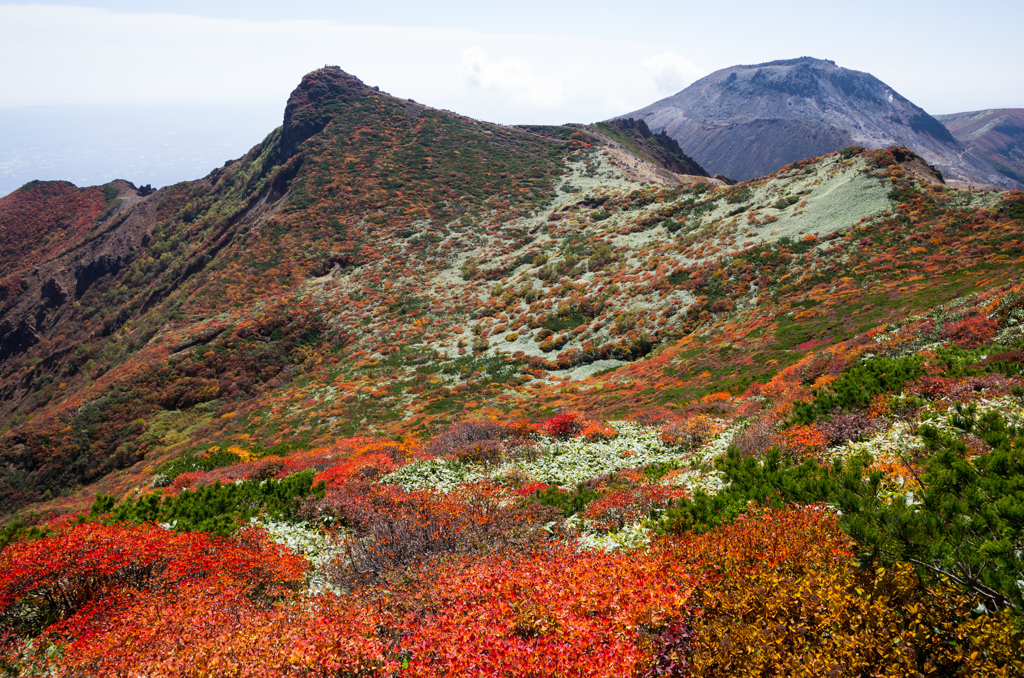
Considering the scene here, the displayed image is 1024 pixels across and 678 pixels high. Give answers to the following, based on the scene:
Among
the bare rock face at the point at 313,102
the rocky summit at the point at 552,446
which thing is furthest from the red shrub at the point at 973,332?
the bare rock face at the point at 313,102

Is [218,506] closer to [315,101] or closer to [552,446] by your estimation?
[552,446]

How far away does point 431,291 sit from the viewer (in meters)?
53.8

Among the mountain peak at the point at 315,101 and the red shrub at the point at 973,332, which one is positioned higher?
the mountain peak at the point at 315,101

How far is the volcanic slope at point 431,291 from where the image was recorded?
28516 millimetres

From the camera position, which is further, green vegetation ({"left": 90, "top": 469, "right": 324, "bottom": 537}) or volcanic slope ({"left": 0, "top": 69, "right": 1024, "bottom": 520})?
volcanic slope ({"left": 0, "top": 69, "right": 1024, "bottom": 520})

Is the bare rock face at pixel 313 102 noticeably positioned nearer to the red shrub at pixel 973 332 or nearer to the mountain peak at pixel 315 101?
the mountain peak at pixel 315 101

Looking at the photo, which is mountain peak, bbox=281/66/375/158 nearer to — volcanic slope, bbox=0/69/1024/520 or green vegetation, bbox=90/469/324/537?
volcanic slope, bbox=0/69/1024/520

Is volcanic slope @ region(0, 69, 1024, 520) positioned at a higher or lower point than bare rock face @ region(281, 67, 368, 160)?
lower

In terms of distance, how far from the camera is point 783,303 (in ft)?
99.1

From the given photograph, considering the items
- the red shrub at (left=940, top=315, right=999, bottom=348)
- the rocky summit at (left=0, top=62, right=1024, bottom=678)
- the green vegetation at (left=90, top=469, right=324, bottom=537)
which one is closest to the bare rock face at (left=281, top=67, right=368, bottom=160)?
the rocky summit at (left=0, top=62, right=1024, bottom=678)

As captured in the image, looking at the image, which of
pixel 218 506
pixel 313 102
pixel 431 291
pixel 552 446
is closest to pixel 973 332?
pixel 552 446

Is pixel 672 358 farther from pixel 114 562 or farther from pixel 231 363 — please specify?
pixel 231 363

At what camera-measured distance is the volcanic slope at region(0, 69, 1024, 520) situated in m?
28.5

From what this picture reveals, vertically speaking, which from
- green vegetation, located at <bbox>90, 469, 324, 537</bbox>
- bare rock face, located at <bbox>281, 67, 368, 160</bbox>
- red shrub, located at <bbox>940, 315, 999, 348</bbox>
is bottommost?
green vegetation, located at <bbox>90, 469, 324, 537</bbox>
